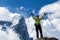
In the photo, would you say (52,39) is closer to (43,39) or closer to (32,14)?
(43,39)

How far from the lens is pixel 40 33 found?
36.5 meters

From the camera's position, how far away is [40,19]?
117ft

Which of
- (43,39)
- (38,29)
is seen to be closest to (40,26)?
(38,29)

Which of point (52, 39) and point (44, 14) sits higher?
point (44, 14)

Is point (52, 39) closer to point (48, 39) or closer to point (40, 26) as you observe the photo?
point (48, 39)

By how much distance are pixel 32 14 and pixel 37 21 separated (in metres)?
1.14

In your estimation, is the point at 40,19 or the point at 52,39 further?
the point at 40,19

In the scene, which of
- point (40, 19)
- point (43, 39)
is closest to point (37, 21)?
point (40, 19)

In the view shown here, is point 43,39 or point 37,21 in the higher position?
point 37,21

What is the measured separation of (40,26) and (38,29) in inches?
23.5

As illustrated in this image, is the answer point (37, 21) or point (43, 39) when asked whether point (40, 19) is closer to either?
point (37, 21)

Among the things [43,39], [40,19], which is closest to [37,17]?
[40,19]

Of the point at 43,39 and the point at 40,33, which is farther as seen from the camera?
the point at 40,33

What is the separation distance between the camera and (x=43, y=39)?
31.8 metres
